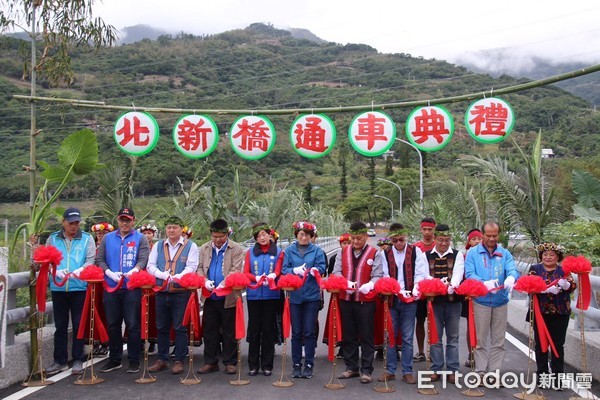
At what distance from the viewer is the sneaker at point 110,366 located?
25.2 ft

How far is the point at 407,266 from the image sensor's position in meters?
7.42

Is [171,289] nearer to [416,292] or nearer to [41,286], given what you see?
[41,286]

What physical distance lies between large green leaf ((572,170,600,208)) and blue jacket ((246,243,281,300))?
609cm

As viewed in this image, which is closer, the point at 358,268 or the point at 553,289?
the point at 553,289

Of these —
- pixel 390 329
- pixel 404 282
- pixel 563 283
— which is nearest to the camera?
pixel 563 283

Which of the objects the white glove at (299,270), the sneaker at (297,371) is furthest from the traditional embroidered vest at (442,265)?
the sneaker at (297,371)

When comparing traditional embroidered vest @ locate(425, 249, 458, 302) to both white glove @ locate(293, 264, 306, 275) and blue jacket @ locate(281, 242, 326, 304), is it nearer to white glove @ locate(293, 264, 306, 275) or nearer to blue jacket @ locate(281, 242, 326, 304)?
blue jacket @ locate(281, 242, 326, 304)

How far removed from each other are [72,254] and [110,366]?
1.54 metres

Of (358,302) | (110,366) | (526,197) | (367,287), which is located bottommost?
(110,366)

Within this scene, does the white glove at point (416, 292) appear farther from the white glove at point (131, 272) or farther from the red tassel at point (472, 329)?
the white glove at point (131, 272)

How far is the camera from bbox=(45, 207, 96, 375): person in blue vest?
7.53m

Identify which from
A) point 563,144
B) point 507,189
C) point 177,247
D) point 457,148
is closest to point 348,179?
point 457,148

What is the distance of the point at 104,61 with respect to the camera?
280ft

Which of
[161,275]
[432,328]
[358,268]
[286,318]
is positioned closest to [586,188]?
[432,328]
